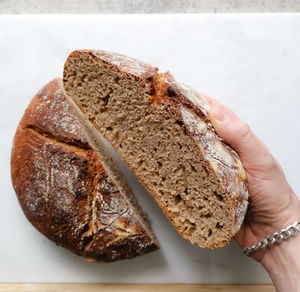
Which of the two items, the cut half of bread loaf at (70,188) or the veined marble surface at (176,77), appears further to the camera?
the veined marble surface at (176,77)

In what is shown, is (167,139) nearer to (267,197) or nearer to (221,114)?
(221,114)

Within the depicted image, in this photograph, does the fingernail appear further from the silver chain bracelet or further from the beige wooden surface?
the beige wooden surface

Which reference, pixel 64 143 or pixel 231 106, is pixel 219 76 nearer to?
pixel 231 106

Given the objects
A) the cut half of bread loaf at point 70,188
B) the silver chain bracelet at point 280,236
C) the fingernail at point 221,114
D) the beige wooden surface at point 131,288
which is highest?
the fingernail at point 221,114

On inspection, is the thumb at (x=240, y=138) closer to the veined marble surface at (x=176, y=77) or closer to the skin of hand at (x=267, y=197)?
the skin of hand at (x=267, y=197)

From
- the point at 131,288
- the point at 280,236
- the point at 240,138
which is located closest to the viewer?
the point at 240,138

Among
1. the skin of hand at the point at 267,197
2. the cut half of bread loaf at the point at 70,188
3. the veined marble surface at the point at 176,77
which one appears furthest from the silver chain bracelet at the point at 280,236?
the cut half of bread loaf at the point at 70,188

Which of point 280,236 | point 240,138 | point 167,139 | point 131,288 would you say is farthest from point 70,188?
point 280,236
